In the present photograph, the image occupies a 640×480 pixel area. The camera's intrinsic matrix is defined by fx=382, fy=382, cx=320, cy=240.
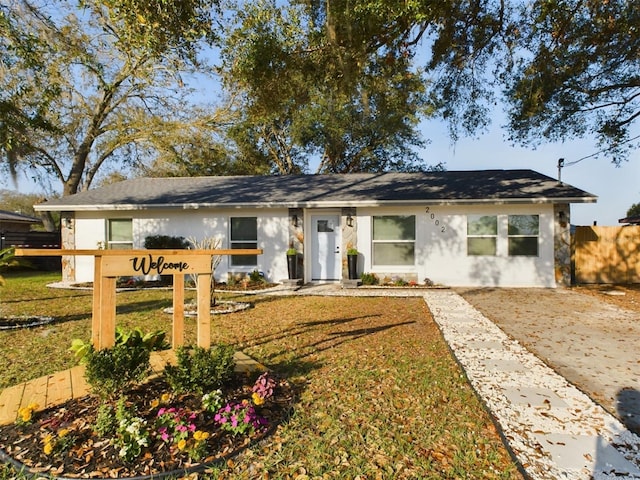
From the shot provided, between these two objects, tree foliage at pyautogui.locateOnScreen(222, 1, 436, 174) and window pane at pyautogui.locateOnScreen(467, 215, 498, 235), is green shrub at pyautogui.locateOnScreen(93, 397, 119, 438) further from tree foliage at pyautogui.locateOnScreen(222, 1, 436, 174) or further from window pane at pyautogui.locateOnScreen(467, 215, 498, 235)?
window pane at pyautogui.locateOnScreen(467, 215, 498, 235)

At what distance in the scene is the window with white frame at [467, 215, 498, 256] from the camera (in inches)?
425

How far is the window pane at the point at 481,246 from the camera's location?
10.8 m

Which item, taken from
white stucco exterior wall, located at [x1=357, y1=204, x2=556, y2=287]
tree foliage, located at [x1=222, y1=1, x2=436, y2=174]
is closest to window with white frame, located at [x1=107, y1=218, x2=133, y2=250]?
tree foliage, located at [x1=222, y1=1, x2=436, y2=174]

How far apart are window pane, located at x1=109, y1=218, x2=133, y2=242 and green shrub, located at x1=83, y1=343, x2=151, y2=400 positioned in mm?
10203

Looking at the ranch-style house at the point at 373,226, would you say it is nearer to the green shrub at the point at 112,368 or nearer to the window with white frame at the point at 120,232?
the window with white frame at the point at 120,232

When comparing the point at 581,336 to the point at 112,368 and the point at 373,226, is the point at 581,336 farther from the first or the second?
the point at 373,226

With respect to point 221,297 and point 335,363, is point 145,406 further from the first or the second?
point 221,297

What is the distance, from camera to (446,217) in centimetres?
1098

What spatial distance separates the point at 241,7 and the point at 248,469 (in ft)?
23.5

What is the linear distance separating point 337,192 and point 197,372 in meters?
9.64

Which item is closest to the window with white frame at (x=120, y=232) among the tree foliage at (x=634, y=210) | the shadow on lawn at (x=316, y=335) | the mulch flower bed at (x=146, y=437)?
the shadow on lawn at (x=316, y=335)

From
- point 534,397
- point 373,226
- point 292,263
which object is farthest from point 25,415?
point 373,226

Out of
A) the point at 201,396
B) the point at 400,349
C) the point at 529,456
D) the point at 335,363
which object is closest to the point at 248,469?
the point at 201,396

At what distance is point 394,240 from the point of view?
11.2 meters
